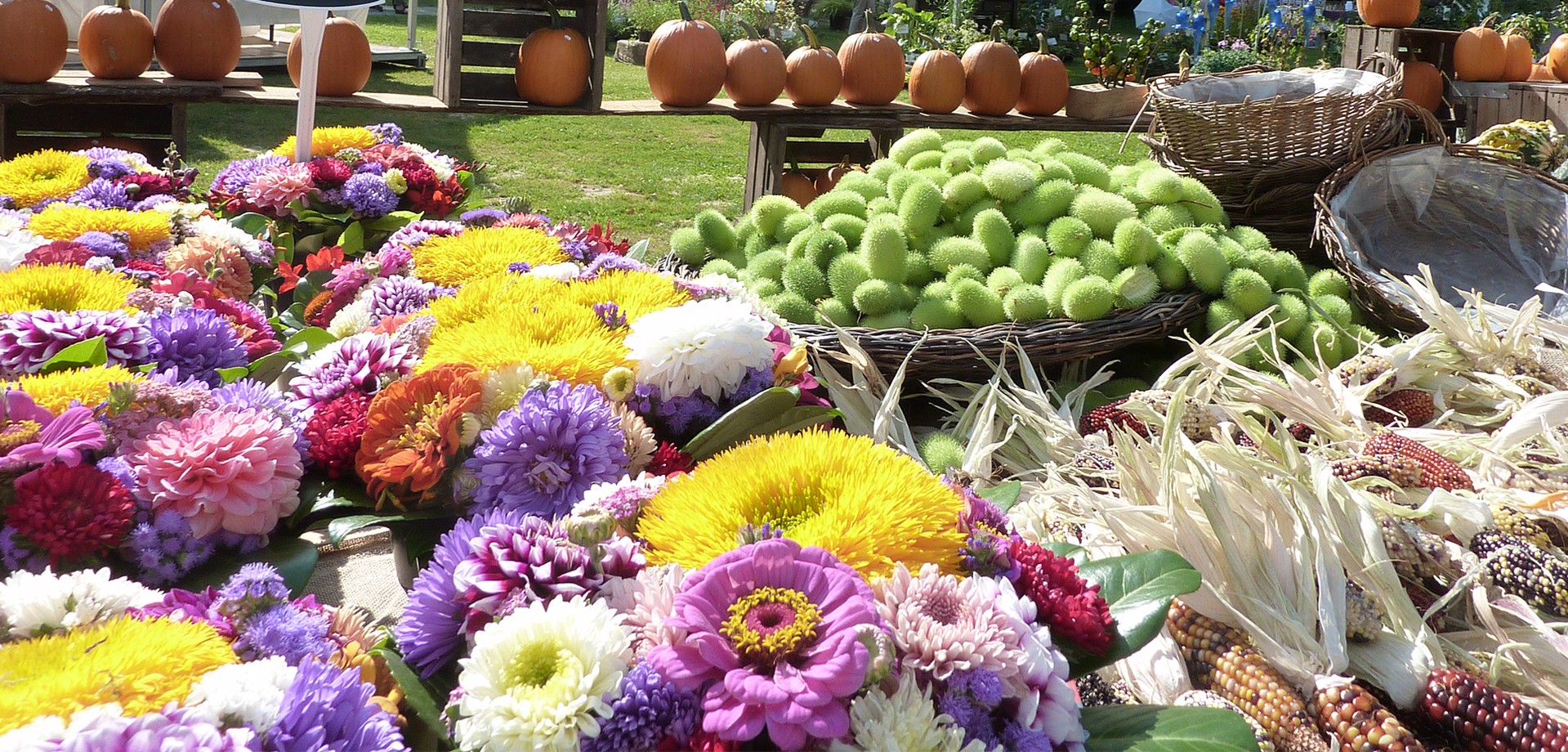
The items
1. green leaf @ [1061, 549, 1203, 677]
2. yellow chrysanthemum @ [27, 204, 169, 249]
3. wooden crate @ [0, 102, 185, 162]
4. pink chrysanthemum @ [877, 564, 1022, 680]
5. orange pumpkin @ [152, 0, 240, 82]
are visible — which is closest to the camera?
pink chrysanthemum @ [877, 564, 1022, 680]

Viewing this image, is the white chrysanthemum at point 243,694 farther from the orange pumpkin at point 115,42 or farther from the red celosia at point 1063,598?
the orange pumpkin at point 115,42

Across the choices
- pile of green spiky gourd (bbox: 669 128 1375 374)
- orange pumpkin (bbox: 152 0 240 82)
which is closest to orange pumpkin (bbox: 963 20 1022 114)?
Result: pile of green spiky gourd (bbox: 669 128 1375 374)

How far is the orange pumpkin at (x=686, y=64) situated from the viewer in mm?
3926

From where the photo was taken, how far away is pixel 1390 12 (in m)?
4.02

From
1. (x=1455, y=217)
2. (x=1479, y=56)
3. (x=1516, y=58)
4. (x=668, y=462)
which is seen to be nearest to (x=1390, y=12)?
(x=1479, y=56)

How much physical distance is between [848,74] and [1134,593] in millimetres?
3507

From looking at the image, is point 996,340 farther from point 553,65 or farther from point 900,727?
point 553,65

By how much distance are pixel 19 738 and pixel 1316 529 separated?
3.92ft

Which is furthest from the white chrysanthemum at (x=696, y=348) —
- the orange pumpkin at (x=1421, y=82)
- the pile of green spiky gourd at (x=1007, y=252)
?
the orange pumpkin at (x=1421, y=82)

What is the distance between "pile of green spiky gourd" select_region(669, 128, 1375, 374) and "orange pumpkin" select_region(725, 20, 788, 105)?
1.59m

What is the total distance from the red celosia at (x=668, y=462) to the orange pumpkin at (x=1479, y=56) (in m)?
4.14

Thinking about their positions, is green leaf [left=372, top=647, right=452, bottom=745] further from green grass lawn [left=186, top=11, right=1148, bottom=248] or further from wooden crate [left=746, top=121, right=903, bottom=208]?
green grass lawn [left=186, top=11, right=1148, bottom=248]

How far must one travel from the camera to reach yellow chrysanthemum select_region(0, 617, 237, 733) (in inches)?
24.5

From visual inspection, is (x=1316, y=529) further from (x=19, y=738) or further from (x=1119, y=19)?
(x=1119, y=19)
